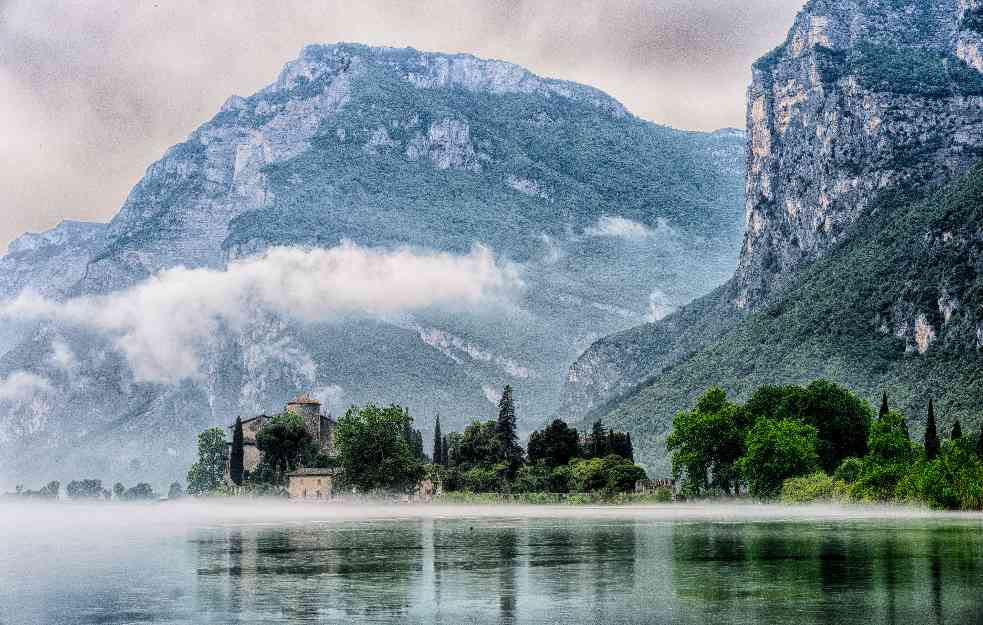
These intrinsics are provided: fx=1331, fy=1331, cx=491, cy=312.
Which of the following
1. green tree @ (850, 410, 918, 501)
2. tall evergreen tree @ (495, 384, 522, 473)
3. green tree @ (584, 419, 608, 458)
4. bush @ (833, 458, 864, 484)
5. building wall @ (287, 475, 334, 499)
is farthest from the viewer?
tall evergreen tree @ (495, 384, 522, 473)

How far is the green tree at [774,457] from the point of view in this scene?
411 feet

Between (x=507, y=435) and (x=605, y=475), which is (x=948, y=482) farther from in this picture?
(x=507, y=435)

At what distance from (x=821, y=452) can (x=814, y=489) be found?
23.9 m

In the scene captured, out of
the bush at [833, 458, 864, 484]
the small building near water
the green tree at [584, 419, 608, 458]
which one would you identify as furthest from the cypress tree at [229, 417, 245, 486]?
the bush at [833, 458, 864, 484]

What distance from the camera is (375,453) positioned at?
157m

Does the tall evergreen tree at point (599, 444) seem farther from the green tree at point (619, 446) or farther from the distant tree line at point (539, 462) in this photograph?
the green tree at point (619, 446)

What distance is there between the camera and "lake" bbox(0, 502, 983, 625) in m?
37.2

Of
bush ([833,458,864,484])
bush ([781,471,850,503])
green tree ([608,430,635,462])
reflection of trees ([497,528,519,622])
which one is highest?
green tree ([608,430,635,462])

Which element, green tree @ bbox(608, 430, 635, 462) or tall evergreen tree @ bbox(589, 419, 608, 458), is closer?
green tree @ bbox(608, 430, 635, 462)

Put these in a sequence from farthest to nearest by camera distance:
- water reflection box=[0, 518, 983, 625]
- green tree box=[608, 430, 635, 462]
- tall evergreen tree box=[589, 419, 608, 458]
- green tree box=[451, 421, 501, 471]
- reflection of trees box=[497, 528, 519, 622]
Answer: green tree box=[451, 421, 501, 471] < tall evergreen tree box=[589, 419, 608, 458] < green tree box=[608, 430, 635, 462] < reflection of trees box=[497, 528, 519, 622] < water reflection box=[0, 518, 983, 625]

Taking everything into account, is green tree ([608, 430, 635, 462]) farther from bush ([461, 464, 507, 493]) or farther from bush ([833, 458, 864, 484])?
bush ([833, 458, 864, 484])

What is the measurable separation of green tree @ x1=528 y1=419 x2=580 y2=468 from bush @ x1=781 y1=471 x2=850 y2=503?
44981mm

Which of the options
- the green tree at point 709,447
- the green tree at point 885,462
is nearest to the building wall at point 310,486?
the green tree at point 709,447

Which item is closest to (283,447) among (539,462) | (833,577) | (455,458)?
(455,458)
